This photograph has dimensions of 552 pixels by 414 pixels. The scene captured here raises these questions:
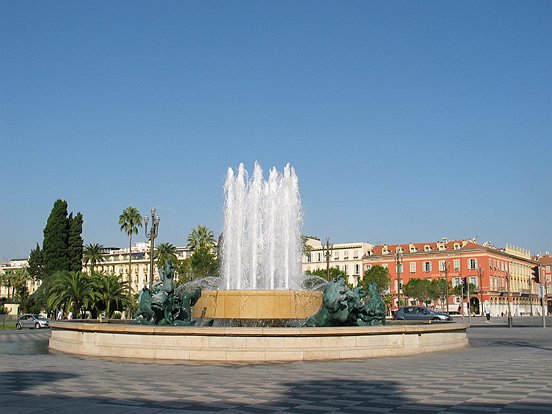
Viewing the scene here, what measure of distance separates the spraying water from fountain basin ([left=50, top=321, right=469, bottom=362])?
9494 millimetres

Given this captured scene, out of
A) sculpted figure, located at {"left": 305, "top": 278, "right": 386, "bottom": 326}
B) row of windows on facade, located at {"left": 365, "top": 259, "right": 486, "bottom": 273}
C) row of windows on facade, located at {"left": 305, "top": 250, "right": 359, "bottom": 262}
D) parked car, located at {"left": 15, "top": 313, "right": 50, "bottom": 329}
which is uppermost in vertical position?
row of windows on facade, located at {"left": 305, "top": 250, "right": 359, "bottom": 262}

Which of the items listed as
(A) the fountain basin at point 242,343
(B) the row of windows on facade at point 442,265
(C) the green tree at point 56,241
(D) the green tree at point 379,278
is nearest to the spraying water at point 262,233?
(A) the fountain basin at point 242,343

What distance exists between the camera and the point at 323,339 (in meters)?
16.2

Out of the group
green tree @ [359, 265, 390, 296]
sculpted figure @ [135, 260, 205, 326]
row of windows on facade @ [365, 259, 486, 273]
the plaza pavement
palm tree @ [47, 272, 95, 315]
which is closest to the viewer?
the plaza pavement

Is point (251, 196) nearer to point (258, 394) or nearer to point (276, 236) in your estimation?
point (276, 236)

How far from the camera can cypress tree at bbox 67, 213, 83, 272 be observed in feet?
232

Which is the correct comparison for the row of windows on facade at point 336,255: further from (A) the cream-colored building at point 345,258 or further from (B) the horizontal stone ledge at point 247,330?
(B) the horizontal stone ledge at point 247,330

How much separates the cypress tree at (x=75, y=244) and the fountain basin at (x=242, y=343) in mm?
55431

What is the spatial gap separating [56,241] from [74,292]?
27668 mm

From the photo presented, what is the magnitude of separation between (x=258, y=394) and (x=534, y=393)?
15.0 ft

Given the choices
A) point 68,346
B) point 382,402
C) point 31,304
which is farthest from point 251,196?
point 31,304

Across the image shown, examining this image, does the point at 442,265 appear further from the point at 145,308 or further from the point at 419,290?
the point at 145,308

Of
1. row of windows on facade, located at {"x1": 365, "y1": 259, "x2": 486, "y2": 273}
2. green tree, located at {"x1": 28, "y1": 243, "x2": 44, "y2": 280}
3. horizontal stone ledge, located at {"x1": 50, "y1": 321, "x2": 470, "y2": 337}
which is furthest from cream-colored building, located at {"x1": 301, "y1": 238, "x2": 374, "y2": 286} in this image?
horizontal stone ledge, located at {"x1": 50, "y1": 321, "x2": 470, "y2": 337}

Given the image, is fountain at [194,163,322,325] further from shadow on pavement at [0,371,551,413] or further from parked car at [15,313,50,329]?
parked car at [15,313,50,329]
